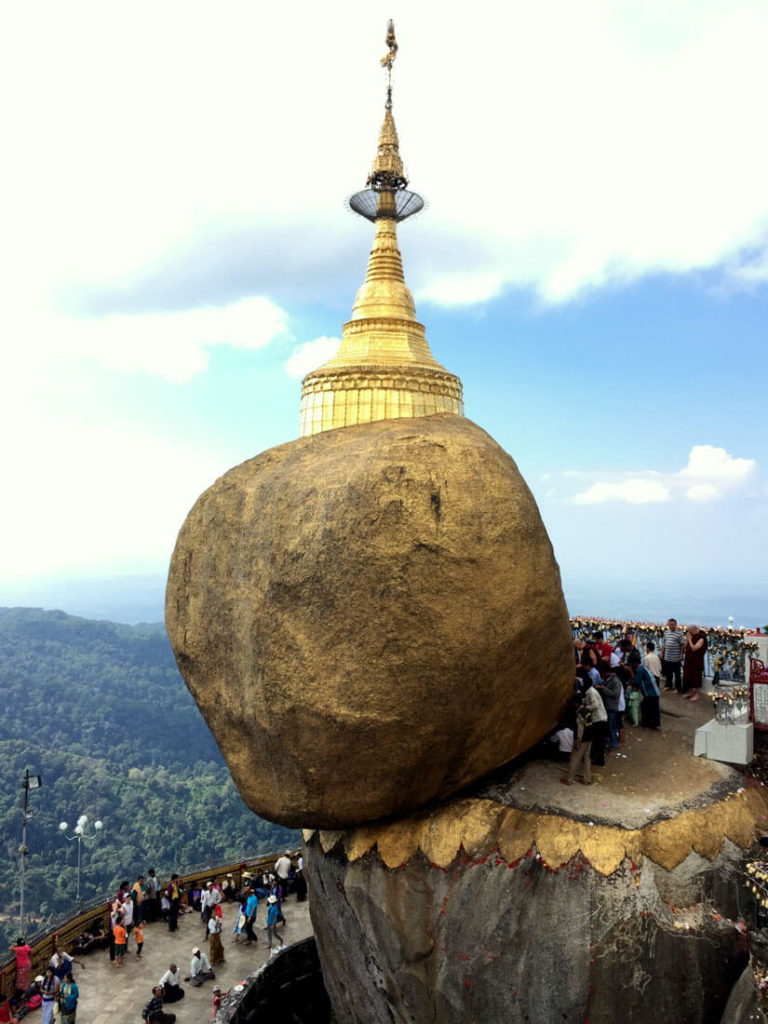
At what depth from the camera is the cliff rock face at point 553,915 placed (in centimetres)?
827

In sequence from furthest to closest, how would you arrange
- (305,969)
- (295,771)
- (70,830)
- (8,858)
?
1. (70,830)
2. (8,858)
3. (305,969)
4. (295,771)

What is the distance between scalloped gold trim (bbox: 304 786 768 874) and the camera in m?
8.62

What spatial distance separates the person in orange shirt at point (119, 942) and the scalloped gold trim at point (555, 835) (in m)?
9.97

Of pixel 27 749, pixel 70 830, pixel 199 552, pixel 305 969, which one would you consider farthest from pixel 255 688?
pixel 27 749

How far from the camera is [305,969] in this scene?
1652 centimetres

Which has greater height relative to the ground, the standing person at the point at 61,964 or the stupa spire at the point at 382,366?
the stupa spire at the point at 382,366

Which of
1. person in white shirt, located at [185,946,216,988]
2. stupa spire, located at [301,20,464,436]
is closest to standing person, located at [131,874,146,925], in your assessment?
person in white shirt, located at [185,946,216,988]

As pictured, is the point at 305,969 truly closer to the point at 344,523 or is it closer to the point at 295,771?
the point at 295,771

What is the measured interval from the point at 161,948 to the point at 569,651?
13.7 meters

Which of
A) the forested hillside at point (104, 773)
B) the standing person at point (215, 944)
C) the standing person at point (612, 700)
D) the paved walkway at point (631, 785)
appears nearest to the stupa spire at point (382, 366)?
the standing person at point (612, 700)

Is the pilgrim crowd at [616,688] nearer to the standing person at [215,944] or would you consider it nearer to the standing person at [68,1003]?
the standing person at [215,944]

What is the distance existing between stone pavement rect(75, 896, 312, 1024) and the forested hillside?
31096mm

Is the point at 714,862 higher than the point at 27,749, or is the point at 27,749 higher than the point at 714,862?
the point at 714,862

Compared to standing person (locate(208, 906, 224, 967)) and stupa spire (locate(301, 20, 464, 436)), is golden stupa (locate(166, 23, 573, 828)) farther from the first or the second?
standing person (locate(208, 906, 224, 967))
